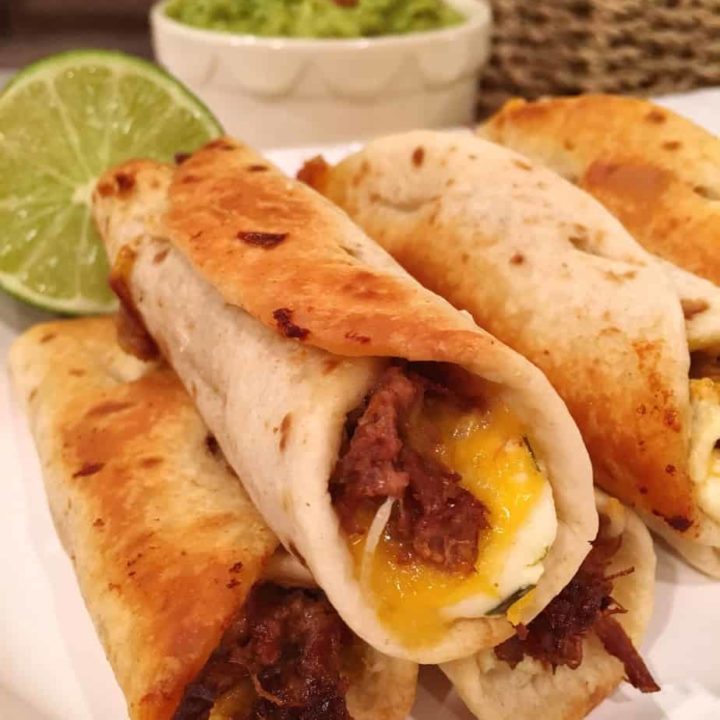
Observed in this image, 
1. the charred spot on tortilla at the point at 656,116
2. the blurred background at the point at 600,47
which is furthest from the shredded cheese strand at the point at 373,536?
the blurred background at the point at 600,47

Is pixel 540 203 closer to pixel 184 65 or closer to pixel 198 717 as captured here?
pixel 198 717

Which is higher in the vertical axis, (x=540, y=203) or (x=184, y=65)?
(x=540, y=203)

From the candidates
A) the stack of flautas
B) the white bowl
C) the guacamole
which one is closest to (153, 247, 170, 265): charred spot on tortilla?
the stack of flautas

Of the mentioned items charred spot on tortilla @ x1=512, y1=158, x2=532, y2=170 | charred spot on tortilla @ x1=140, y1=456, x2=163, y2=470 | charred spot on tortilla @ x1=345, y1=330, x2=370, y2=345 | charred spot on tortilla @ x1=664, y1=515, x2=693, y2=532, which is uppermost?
charred spot on tortilla @ x1=345, y1=330, x2=370, y2=345

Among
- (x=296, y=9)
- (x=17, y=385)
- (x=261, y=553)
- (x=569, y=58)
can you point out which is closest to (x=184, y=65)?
(x=296, y=9)

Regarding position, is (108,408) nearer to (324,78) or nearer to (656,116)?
(656,116)

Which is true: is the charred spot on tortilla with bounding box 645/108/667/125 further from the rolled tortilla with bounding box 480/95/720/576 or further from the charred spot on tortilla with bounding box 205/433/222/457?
the charred spot on tortilla with bounding box 205/433/222/457
